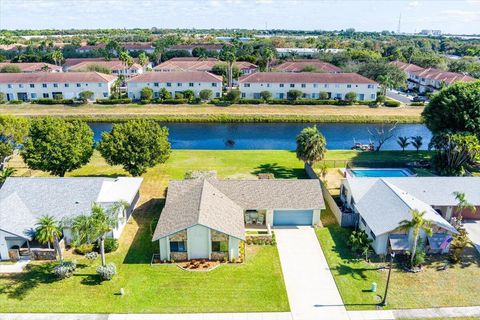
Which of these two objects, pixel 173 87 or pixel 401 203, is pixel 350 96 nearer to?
pixel 173 87

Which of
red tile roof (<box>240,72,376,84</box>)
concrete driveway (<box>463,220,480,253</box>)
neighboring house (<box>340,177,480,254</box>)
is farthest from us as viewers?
red tile roof (<box>240,72,376,84</box>)

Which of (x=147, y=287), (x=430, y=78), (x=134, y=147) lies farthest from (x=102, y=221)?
(x=430, y=78)

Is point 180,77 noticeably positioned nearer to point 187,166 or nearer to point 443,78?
point 187,166

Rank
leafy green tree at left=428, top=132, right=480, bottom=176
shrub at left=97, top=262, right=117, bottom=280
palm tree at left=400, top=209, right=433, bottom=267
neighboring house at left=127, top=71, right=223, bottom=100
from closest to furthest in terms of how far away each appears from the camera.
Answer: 1. palm tree at left=400, top=209, right=433, bottom=267
2. shrub at left=97, top=262, right=117, bottom=280
3. leafy green tree at left=428, top=132, right=480, bottom=176
4. neighboring house at left=127, top=71, right=223, bottom=100

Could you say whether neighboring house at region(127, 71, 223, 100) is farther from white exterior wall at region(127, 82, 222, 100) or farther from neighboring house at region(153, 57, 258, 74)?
neighboring house at region(153, 57, 258, 74)

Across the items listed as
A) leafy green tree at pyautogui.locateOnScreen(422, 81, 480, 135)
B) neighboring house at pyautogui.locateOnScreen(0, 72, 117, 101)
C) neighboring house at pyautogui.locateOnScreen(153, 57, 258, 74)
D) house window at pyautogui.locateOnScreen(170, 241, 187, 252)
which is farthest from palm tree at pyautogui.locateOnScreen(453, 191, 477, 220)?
neighboring house at pyautogui.locateOnScreen(153, 57, 258, 74)

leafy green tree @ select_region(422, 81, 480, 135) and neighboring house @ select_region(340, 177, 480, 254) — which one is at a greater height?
leafy green tree @ select_region(422, 81, 480, 135)

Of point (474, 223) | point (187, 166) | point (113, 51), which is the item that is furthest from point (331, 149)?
point (113, 51)

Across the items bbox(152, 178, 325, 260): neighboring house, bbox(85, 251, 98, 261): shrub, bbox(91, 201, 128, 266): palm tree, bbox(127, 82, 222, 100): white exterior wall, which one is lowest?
bbox(85, 251, 98, 261): shrub
